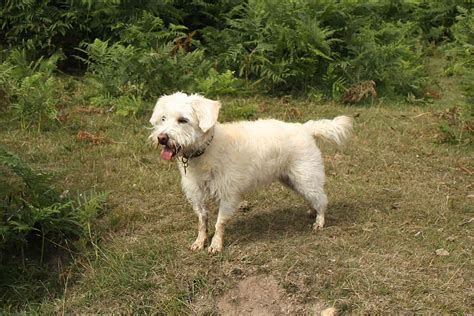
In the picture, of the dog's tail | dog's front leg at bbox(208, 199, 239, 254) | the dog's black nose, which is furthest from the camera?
the dog's tail

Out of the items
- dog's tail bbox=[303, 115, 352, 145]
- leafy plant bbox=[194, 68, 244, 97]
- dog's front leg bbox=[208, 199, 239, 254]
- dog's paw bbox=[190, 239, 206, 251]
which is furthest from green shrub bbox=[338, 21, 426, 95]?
dog's paw bbox=[190, 239, 206, 251]

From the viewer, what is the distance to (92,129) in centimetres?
845

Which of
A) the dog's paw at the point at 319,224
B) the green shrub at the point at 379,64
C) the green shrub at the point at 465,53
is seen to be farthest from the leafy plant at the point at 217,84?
the dog's paw at the point at 319,224

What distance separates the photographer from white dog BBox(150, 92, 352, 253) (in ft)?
16.3

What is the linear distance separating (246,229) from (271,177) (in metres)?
0.64

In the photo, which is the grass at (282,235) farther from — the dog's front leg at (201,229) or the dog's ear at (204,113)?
the dog's ear at (204,113)

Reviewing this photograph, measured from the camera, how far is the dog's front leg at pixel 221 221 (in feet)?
17.6

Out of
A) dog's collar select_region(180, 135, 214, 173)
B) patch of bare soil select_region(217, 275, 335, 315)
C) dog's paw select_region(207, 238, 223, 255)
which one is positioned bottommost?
patch of bare soil select_region(217, 275, 335, 315)

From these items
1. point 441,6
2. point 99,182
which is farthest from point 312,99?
point 441,6

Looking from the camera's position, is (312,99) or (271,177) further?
(312,99)

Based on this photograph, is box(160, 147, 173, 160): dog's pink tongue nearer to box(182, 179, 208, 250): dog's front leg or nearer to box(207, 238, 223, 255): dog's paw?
box(182, 179, 208, 250): dog's front leg

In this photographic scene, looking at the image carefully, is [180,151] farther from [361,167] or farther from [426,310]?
Result: [361,167]

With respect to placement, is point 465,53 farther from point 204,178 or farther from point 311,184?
point 204,178

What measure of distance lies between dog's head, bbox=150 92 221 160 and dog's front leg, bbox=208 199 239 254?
2.03ft
